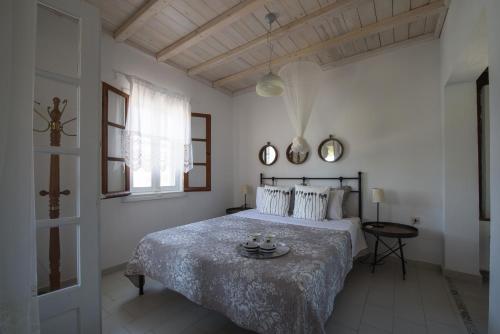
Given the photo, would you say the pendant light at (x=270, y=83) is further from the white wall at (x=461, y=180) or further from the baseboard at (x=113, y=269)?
the baseboard at (x=113, y=269)

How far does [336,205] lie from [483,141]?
166 centimetres

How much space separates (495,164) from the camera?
3.56 ft

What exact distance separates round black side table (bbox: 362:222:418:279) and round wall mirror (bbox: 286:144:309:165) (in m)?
1.29

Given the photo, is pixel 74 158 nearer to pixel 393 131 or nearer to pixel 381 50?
pixel 393 131

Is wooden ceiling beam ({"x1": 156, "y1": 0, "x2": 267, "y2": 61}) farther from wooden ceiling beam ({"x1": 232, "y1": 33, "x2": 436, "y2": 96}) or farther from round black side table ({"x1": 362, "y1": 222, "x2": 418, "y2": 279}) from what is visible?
round black side table ({"x1": 362, "y1": 222, "x2": 418, "y2": 279})

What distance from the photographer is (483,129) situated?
239 cm

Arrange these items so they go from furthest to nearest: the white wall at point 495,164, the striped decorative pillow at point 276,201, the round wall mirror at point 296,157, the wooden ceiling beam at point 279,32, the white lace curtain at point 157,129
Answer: the round wall mirror at point 296,157
the striped decorative pillow at point 276,201
the white lace curtain at point 157,129
the wooden ceiling beam at point 279,32
the white wall at point 495,164

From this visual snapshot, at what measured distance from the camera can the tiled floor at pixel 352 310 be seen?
5.52 feet

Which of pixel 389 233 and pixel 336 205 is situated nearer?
pixel 389 233

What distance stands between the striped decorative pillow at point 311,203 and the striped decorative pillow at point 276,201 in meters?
0.16

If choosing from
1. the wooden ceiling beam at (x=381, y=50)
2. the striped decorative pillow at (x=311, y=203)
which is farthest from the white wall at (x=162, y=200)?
the wooden ceiling beam at (x=381, y=50)

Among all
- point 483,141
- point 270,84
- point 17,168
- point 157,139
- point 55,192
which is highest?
point 270,84

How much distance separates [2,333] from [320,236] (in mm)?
2060

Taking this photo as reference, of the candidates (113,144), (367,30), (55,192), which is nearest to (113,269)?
(113,144)
